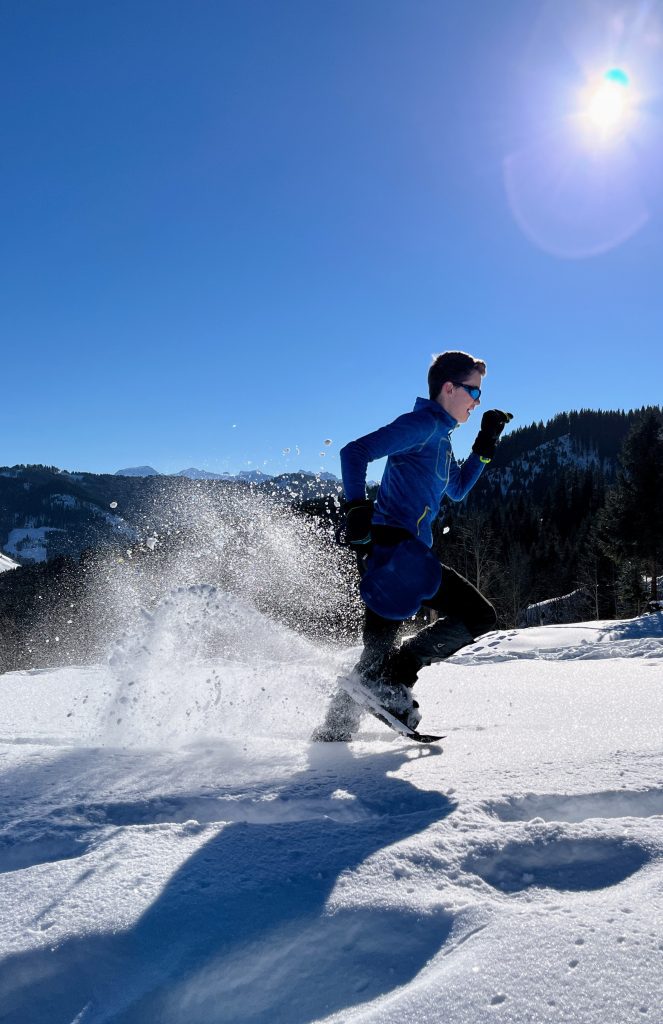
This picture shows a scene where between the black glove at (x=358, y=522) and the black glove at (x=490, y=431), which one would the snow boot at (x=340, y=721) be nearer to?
A: the black glove at (x=358, y=522)

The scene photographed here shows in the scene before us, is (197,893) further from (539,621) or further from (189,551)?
(539,621)

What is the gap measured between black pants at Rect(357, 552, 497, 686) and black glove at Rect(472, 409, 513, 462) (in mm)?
1070

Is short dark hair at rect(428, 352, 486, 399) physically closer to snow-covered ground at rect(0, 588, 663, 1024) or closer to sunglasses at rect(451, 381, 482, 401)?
sunglasses at rect(451, 381, 482, 401)

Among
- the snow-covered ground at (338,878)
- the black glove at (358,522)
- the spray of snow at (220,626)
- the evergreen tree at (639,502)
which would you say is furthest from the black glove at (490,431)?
the evergreen tree at (639,502)

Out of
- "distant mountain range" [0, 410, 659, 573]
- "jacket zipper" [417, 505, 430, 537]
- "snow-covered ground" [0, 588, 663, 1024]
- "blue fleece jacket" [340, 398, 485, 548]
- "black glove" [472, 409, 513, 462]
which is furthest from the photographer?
"distant mountain range" [0, 410, 659, 573]

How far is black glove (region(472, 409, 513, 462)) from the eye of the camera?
3730 millimetres

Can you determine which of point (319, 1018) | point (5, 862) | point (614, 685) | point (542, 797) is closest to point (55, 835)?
point (5, 862)

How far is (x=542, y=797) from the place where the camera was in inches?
69.2

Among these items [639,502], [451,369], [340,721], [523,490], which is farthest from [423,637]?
[523,490]

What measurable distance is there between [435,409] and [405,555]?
2.80ft

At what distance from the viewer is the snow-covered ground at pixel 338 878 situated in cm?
97

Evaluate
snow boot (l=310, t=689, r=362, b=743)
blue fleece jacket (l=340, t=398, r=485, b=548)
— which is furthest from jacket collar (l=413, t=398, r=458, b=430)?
snow boot (l=310, t=689, r=362, b=743)

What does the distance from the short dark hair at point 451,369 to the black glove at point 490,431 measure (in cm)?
46

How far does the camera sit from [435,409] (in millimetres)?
3219
